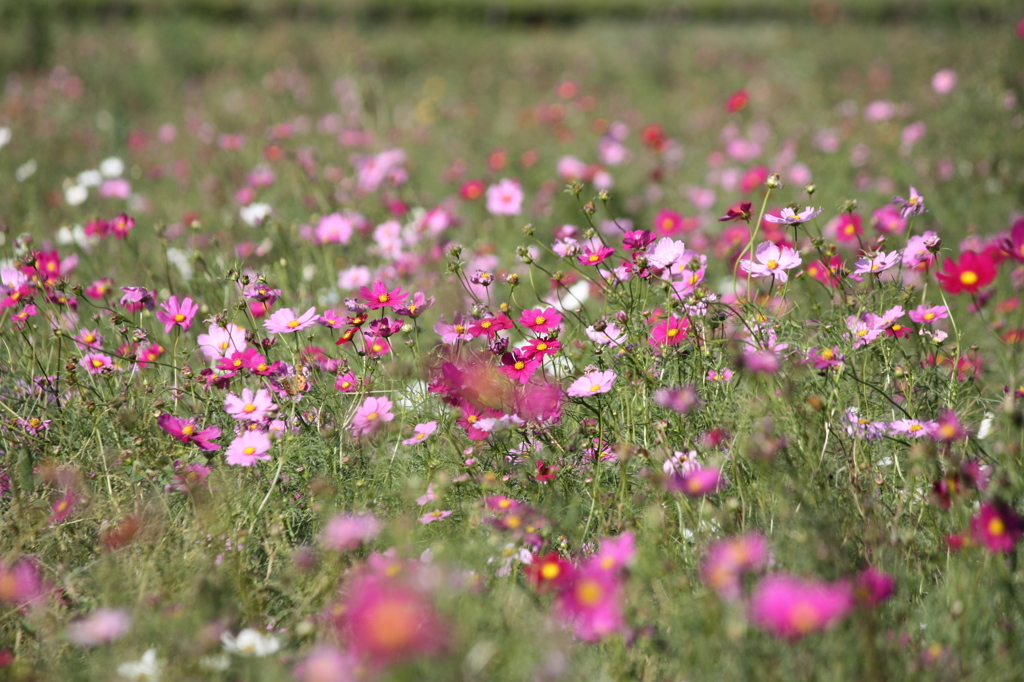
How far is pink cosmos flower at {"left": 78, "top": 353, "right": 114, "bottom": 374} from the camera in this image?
1.64 metres

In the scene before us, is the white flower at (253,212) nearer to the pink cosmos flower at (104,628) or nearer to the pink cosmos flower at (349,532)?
the pink cosmos flower at (349,532)

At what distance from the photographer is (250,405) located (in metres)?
1.56

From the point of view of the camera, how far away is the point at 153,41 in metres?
7.21

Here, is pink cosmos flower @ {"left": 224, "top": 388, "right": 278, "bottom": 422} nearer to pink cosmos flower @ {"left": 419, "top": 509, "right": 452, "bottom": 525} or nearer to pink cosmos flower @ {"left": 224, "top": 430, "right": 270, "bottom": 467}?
pink cosmos flower @ {"left": 224, "top": 430, "right": 270, "bottom": 467}

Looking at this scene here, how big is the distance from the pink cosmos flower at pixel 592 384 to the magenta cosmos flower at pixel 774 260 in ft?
1.29

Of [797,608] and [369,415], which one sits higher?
[797,608]

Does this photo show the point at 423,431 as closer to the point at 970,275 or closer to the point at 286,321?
the point at 286,321

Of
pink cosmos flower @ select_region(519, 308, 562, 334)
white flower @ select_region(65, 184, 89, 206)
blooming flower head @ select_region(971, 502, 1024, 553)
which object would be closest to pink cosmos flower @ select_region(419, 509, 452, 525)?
pink cosmos flower @ select_region(519, 308, 562, 334)

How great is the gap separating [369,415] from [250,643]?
0.44 m

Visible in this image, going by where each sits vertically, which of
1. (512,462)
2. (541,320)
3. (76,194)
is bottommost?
(76,194)

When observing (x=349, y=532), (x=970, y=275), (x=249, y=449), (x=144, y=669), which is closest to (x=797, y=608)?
(x=349, y=532)

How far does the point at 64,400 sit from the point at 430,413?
0.85 meters

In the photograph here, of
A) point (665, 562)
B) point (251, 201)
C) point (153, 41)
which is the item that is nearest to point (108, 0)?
point (153, 41)

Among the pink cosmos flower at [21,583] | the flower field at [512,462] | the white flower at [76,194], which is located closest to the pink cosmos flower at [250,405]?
the flower field at [512,462]
